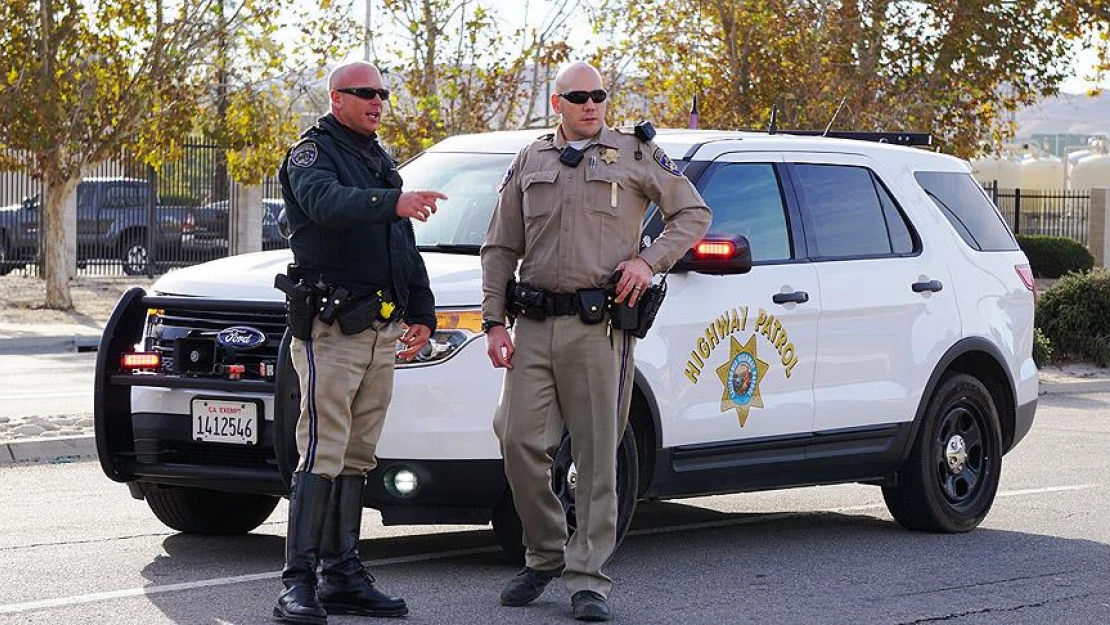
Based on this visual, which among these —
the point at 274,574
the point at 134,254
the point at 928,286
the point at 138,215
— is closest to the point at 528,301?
the point at 274,574

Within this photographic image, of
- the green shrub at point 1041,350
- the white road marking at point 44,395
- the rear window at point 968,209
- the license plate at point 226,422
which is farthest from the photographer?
the green shrub at point 1041,350

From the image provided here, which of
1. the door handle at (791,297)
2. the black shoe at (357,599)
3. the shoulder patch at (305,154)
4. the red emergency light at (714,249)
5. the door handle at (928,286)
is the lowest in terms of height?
the black shoe at (357,599)

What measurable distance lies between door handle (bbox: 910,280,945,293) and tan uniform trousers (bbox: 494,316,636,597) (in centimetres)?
230

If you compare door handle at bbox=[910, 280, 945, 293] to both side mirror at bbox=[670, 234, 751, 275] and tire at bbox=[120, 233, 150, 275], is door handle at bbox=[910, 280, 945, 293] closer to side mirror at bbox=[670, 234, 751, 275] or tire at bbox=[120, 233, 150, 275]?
side mirror at bbox=[670, 234, 751, 275]

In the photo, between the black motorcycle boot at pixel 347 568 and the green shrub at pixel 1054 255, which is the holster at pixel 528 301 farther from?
the green shrub at pixel 1054 255

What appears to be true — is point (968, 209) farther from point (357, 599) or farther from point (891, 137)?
point (357, 599)

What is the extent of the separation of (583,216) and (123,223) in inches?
1068

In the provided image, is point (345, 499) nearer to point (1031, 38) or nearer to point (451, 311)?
point (451, 311)

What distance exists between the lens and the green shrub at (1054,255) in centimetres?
3497

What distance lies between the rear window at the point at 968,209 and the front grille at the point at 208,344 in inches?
132

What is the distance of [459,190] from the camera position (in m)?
8.06

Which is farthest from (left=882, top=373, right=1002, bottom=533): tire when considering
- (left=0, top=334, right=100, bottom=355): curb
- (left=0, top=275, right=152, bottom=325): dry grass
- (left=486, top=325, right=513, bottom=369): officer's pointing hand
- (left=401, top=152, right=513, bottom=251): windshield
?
(left=0, top=334, right=100, bottom=355): curb

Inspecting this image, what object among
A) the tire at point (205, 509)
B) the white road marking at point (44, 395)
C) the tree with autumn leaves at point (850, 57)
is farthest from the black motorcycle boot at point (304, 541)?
the tree with autumn leaves at point (850, 57)

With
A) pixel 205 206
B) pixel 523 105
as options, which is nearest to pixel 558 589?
pixel 523 105
